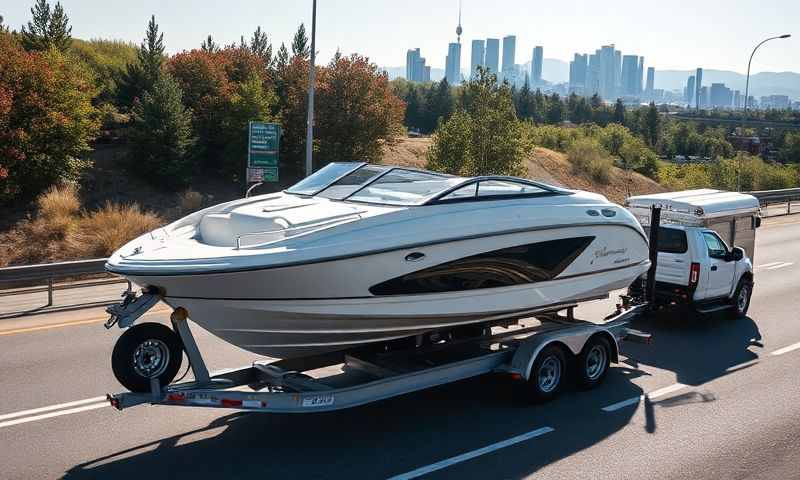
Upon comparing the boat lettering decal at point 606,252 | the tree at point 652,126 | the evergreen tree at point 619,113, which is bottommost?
the boat lettering decal at point 606,252

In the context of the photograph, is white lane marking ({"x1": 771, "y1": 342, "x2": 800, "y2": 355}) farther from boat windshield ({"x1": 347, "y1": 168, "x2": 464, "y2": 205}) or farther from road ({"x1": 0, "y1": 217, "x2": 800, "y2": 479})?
boat windshield ({"x1": 347, "y1": 168, "x2": 464, "y2": 205})

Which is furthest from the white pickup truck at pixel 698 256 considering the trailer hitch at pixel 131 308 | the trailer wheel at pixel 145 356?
the trailer hitch at pixel 131 308

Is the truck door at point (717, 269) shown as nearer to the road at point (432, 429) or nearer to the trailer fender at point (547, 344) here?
the road at point (432, 429)

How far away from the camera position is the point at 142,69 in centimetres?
3700

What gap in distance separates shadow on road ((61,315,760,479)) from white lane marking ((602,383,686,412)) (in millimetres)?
118

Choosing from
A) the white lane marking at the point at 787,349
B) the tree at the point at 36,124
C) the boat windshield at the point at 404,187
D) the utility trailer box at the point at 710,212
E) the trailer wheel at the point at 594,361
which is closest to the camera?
the boat windshield at the point at 404,187

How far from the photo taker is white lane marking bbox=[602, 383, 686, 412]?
29.4 ft

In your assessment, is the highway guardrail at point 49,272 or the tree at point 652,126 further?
the tree at point 652,126

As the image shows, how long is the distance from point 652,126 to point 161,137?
81.7 metres

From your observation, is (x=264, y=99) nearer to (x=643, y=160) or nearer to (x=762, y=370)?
(x=762, y=370)

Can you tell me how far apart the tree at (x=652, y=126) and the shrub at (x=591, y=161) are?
4920 cm

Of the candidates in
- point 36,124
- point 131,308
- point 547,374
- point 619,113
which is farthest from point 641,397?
point 619,113

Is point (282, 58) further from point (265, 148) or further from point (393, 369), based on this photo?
point (393, 369)

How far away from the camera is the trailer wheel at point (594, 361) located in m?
9.44
